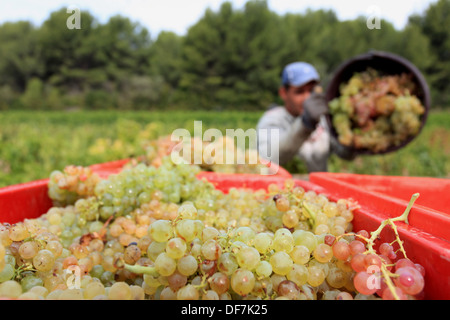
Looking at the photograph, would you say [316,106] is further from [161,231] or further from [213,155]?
[161,231]

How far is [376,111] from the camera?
8.41 ft

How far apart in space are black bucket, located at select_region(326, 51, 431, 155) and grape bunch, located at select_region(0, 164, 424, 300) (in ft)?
5.42

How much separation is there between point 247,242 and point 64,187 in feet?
3.20

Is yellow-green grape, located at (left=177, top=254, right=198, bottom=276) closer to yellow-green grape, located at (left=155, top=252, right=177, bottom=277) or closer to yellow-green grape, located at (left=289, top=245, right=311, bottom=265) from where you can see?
yellow-green grape, located at (left=155, top=252, right=177, bottom=277)

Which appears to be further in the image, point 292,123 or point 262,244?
point 292,123

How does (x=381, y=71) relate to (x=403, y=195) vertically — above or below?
above

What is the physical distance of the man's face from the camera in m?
3.74

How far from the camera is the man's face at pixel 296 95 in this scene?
374 cm

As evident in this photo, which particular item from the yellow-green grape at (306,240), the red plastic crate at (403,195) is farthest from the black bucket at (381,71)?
the yellow-green grape at (306,240)

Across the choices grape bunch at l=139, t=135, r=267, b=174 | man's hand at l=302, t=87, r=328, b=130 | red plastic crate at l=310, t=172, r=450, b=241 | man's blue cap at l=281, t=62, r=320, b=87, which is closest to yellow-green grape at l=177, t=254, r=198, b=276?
red plastic crate at l=310, t=172, r=450, b=241

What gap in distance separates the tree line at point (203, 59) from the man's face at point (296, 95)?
34.8 meters

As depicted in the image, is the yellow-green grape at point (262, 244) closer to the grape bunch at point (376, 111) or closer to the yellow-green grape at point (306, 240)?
the yellow-green grape at point (306, 240)

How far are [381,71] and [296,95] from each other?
3.97 ft

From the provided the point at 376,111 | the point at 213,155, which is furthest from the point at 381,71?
the point at 213,155
